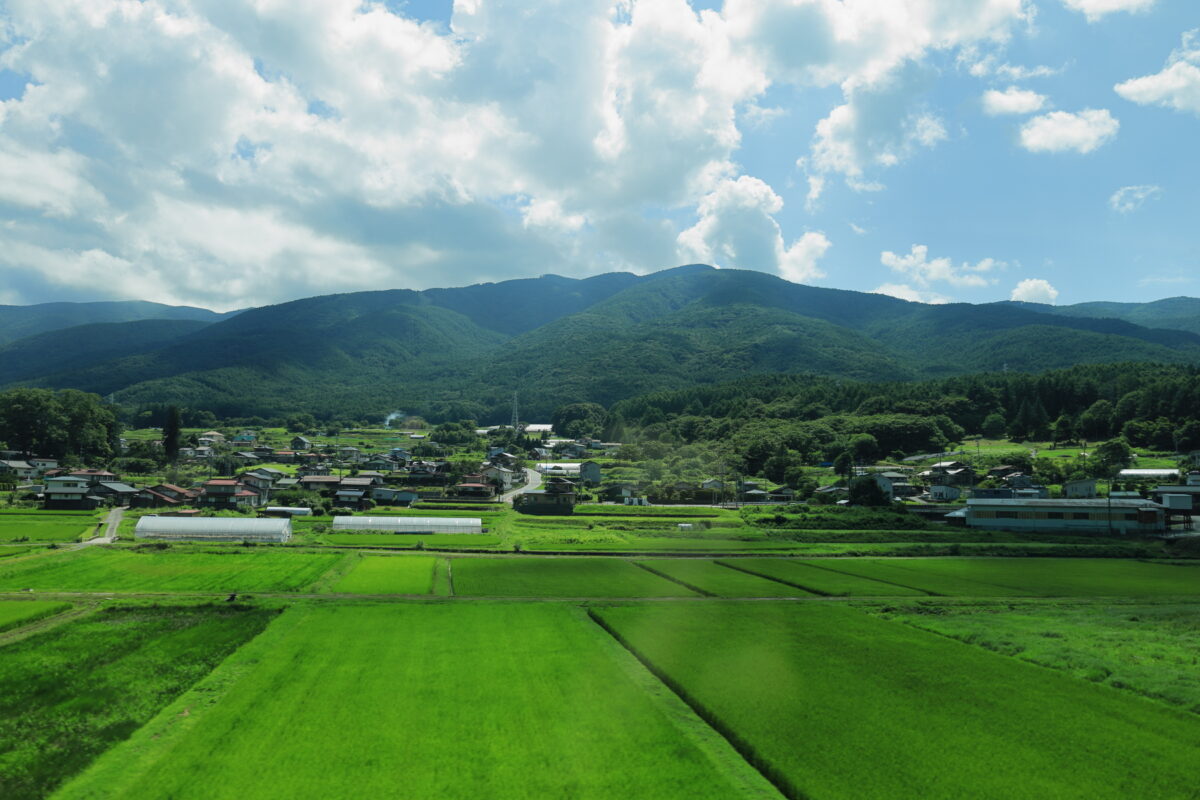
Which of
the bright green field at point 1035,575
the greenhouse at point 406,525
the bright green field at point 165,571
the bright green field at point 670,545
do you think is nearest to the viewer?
the bright green field at point 165,571

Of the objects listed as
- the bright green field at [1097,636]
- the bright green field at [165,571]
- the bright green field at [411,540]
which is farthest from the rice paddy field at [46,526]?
the bright green field at [1097,636]

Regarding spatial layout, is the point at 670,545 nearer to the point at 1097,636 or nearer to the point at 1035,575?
the point at 1035,575

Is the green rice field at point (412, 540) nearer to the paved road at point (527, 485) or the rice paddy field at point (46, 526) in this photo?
the rice paddy field at point (46, 526)

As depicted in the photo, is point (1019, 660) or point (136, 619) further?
point (136, 619)

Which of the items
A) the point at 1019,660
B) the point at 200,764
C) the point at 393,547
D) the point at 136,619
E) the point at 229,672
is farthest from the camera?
the point at 393,547

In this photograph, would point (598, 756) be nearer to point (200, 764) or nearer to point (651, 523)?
point (200, 764)

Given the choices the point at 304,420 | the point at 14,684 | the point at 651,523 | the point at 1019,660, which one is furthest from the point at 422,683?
the point at 304,420
